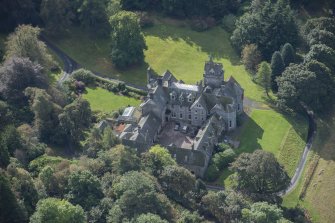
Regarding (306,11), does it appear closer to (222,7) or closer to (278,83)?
(222,7)

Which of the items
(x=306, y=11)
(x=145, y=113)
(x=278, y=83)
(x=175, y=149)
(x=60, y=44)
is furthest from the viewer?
(x=306, y=11)

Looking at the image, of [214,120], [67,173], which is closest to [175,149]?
[214,120]

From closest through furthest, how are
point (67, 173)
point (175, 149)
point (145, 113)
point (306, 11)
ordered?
point (67, 173) < point (175, 149) < point (145, 113) < point (306, 11)

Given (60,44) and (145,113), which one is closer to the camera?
(145,113)

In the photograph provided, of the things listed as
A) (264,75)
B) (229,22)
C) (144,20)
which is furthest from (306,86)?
(144,20)

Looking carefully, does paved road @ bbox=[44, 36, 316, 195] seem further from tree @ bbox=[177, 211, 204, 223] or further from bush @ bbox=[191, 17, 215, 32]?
bush @ bbox=[191, 17, 215, 32]

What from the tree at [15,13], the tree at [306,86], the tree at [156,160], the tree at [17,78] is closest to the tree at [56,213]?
the tree at [156,160]
